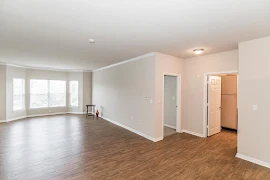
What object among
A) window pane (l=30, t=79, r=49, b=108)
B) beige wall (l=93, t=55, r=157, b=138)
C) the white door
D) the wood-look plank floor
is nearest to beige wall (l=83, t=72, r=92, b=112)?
beige wall (l=93, t=55, r=157, b=138)

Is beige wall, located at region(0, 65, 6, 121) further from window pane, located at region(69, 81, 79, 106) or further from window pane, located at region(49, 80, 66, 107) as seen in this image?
window pane, located at region(69, 81, 79, 106)

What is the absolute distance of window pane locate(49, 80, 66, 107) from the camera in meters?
8.45

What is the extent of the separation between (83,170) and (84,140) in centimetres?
165

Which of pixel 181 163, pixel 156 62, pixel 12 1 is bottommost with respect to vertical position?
pixel 181 163

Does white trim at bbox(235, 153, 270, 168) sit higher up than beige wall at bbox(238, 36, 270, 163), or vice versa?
beige wall at bbox(238, 36, 270, 163)

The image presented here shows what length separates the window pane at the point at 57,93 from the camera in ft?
27.7

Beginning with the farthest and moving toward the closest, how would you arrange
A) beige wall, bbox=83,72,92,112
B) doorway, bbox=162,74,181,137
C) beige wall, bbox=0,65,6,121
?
1. beige wall, bbox=83,72,92,112
2. beige wall, bbox=0,65,6,121
3. doorway, bbox=162,74,181,137

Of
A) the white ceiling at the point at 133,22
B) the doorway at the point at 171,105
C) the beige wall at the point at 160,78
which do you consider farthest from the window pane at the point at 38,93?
the beige wall at the point at 160,78

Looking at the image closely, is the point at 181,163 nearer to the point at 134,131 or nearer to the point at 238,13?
the point at 134,131

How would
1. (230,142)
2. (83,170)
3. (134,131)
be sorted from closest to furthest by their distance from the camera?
1. (83,170)
2. (230,142)
3. (134,131)

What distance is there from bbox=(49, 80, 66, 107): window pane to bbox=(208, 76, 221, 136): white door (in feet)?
25.9

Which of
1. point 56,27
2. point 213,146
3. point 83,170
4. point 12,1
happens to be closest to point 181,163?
point 213,146

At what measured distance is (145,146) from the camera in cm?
390

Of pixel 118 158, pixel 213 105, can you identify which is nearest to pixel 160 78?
pixel 213 105
